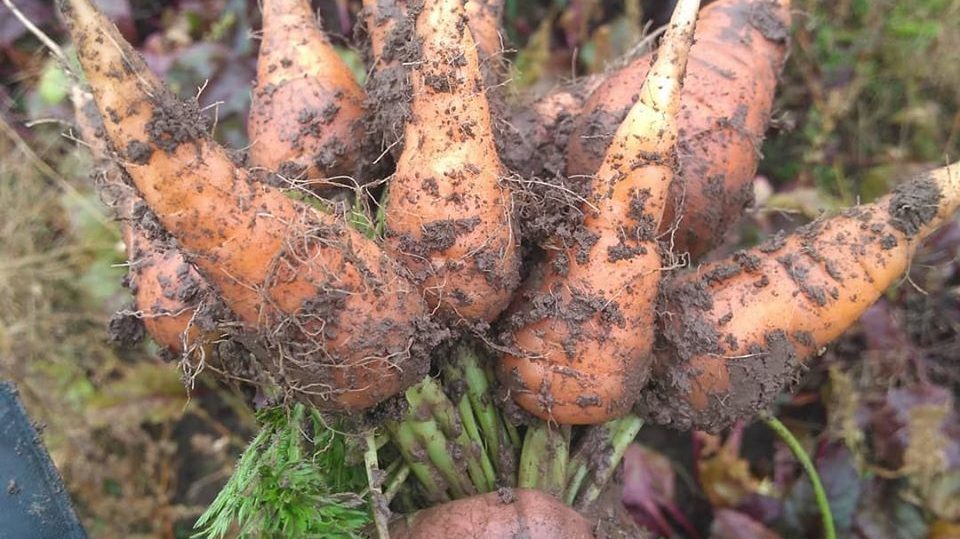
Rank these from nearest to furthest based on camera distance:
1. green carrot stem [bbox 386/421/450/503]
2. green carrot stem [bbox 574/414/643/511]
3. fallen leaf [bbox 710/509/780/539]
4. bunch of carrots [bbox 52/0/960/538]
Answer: bunch of carrots [bbox 52/0/960/538]
green carrot stem [bbox 386/421/450/503]
green carrot stem [bbox 574/414/643/511]
fallen leaf [bbox 710/509/780/539]

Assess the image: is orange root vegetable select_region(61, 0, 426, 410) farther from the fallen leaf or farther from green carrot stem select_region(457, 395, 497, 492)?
the fallen leaf

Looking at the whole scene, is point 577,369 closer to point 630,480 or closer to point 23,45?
point 630,480

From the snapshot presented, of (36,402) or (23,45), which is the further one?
(23,45)

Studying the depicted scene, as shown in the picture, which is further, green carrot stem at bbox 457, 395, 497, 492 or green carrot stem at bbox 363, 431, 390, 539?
green carrot stem at bbox 457, 395, 497, 492

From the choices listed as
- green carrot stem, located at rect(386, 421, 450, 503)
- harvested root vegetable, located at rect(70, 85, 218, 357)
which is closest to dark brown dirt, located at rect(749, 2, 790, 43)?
green carrot stem, located at rect(386, 421, 450, 503)

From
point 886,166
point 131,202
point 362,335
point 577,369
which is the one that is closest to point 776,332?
point 577,369

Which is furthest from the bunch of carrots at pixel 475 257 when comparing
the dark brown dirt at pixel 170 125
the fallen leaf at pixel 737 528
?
the fallen leaf at pixel 737 528

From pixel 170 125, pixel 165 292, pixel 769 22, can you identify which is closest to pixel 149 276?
pixel 165 292

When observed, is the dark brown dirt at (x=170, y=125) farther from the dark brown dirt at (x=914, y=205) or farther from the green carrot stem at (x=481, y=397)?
the dark brown dirt at (x=914, y=205)
